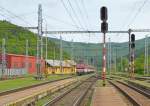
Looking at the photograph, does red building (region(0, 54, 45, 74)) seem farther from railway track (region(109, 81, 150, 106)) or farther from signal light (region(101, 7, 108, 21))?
signal light (region(101, 7, 108, 21))

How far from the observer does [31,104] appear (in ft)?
90.7

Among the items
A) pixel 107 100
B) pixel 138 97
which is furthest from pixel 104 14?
pixel 107 100

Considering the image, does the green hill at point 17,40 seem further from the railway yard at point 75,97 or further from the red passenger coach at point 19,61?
the railway yard at point 75,97

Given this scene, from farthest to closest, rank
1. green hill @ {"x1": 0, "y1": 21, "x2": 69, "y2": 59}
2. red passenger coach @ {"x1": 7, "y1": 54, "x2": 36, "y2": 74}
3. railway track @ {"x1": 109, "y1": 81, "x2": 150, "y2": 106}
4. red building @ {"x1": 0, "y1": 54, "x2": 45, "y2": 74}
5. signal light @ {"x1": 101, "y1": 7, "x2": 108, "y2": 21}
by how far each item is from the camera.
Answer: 1. green hill @ {"x1": 0, "y1": 21, "x2": 69, "y2": 59}
2. red passenger coach @ {"x1": 7, "y1": 54, "x2": 36, "y2": 74}
3. red building @ {"x1": 0, "y1": 54, "x2": 45, "y2": 74}
4. signal light @ {"x1": 101, "y1": 7, "x2": 108, "y2": 21}
5. railway track @ {"x1": 109, "y1": 81, "x2": 150, "y2": 106}

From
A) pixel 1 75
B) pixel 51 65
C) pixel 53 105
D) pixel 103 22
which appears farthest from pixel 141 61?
pixel 53 105

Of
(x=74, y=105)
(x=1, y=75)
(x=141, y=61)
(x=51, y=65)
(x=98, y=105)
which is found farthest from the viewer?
(x=141, y=61)

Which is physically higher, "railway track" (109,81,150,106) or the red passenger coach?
the red passenger coach

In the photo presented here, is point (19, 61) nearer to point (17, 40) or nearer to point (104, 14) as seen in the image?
point (17, 40)

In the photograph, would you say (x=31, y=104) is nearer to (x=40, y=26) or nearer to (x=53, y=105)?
(x=53, y=105)

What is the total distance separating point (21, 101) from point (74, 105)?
135 inches

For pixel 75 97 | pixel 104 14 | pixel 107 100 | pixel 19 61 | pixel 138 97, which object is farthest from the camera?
pixel 19 61

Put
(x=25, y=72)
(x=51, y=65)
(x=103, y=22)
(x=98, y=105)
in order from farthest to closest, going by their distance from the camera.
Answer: (x=51, y=65), (x=25, y=72), (x=103, y=22), (x=98, y=105)

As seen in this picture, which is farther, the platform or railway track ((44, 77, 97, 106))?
railway track ((44, 77, 97, 106))

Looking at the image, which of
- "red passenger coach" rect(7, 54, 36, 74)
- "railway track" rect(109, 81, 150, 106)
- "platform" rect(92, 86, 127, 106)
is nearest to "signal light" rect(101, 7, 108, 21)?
"railway track" rect(109, 81, 150, 106)
